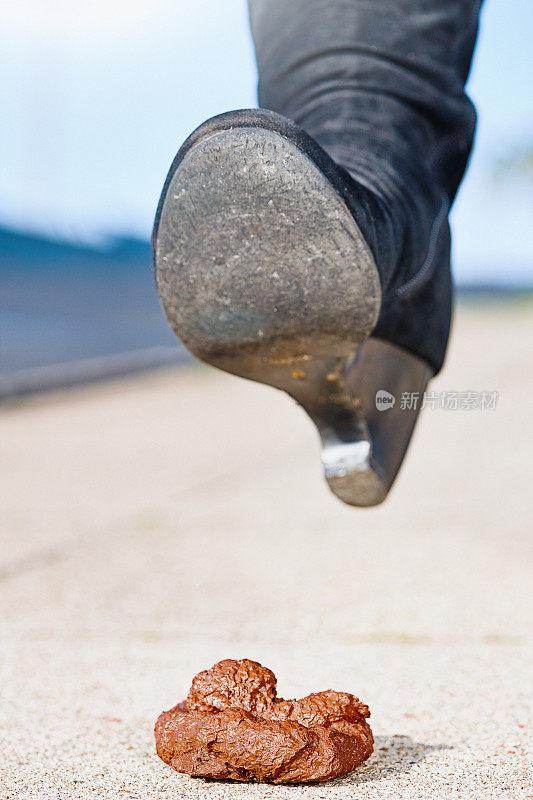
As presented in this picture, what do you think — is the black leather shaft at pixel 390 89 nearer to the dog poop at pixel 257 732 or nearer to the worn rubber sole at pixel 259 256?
the worn rubber sole at pixel 259 256

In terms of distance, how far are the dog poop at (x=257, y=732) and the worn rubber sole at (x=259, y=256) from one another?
1.12 ft

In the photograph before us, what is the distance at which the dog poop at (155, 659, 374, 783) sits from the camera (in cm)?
89

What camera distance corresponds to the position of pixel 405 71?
1.12 metres

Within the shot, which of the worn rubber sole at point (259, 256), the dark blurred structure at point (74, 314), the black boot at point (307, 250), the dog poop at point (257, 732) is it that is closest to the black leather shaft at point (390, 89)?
the black boot at point (307, 250)

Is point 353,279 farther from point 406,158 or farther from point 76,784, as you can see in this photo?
point 76,784

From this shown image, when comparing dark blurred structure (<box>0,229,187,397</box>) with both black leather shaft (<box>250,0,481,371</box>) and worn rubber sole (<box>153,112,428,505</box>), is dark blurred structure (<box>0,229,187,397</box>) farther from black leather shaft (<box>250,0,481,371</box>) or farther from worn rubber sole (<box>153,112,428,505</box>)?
worn rubber sole (<box>153,112,428,505</box>)

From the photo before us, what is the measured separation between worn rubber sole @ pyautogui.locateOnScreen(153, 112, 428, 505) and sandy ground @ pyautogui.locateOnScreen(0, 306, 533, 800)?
443mm

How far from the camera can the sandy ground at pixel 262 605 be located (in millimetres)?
981

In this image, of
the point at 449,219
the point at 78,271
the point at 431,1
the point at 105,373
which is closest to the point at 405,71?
the point at 431,1

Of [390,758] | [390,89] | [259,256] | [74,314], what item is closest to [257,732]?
[390,758]

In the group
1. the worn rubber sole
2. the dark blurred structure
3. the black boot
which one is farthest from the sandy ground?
the dark blurred structure

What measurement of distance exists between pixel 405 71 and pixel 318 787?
32.3 inches

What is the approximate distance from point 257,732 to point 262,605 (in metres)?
0.80

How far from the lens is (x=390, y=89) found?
112 cm
